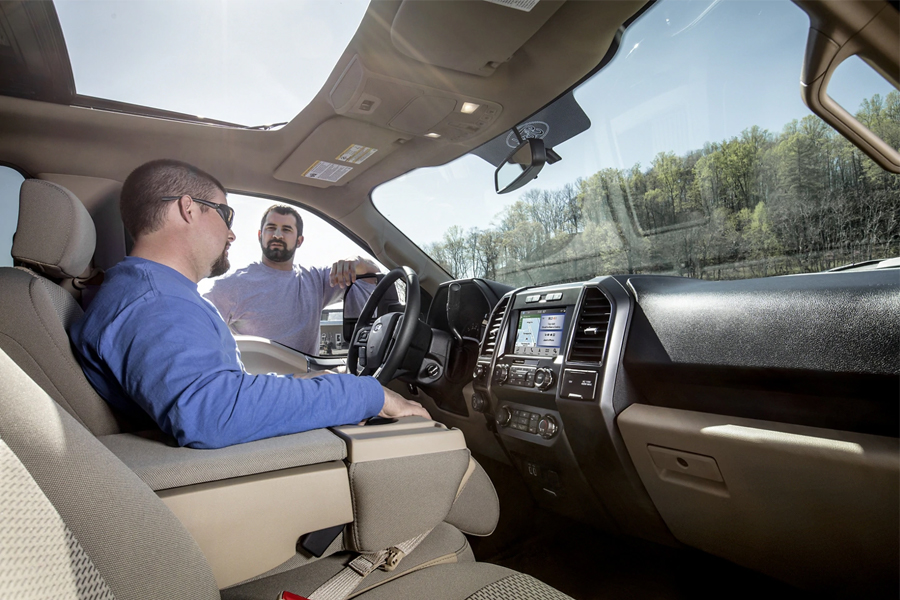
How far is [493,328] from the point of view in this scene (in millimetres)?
2184

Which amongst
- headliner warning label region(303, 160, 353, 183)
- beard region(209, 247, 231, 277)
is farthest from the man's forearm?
beard region(209, 247, 231, 277)

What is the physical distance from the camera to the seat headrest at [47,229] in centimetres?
135

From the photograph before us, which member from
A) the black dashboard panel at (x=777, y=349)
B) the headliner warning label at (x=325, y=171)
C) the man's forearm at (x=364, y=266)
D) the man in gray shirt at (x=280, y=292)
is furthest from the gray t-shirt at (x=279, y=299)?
the black dashboard panel at (x=777, y=349)

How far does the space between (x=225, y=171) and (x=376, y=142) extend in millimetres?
A: 1020

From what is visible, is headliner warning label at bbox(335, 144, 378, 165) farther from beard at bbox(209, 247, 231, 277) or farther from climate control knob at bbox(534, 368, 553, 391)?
climate control knob at bbox(534, 368, 553, 391)

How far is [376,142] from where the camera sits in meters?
2.87

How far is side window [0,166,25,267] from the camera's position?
2199 millimetres

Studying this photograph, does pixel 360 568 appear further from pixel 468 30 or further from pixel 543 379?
pixel 468 30

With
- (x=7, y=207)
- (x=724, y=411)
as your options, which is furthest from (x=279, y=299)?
(x=724, y=411)

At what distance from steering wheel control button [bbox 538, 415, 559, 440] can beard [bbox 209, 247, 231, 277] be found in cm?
128

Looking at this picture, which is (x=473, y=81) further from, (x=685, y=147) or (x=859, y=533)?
(x=859, y=533)

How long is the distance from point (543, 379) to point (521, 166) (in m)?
1.32

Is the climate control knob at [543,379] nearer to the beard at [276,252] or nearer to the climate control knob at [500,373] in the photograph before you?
the climate control knob at [500,373]

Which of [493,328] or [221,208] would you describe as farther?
[493,328]
